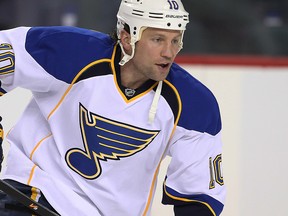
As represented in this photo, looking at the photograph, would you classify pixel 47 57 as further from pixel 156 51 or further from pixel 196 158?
pixel 196 158

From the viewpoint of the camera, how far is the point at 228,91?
338cm

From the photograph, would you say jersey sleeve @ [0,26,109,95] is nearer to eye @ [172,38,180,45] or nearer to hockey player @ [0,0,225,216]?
hockey player @ [0,0,225,216]

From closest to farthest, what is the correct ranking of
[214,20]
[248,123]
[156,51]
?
1. [156,51]
2. [248,123]
3. [214,20]

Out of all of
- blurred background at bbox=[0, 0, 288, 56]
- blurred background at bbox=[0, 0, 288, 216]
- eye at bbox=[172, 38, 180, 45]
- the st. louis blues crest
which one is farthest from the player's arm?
blurred background at bbox=[0, 0, 288, 56]

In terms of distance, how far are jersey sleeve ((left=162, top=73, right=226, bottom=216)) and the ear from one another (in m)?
0.19

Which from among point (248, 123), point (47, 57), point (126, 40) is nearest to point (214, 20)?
point (248, 123)

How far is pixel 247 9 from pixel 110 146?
1.59 metres

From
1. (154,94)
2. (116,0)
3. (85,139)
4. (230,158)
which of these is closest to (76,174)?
(85,139)

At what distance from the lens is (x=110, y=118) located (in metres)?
2.28

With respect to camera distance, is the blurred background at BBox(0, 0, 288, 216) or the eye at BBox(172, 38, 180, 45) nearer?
the eye at BBox(172, 38, 180, 45)

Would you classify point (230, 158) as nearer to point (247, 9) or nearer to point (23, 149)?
point (247, 9)

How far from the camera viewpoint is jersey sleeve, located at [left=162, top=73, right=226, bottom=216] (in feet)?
7.46

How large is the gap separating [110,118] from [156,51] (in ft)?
0.75

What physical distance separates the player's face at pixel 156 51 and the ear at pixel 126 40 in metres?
0.03
